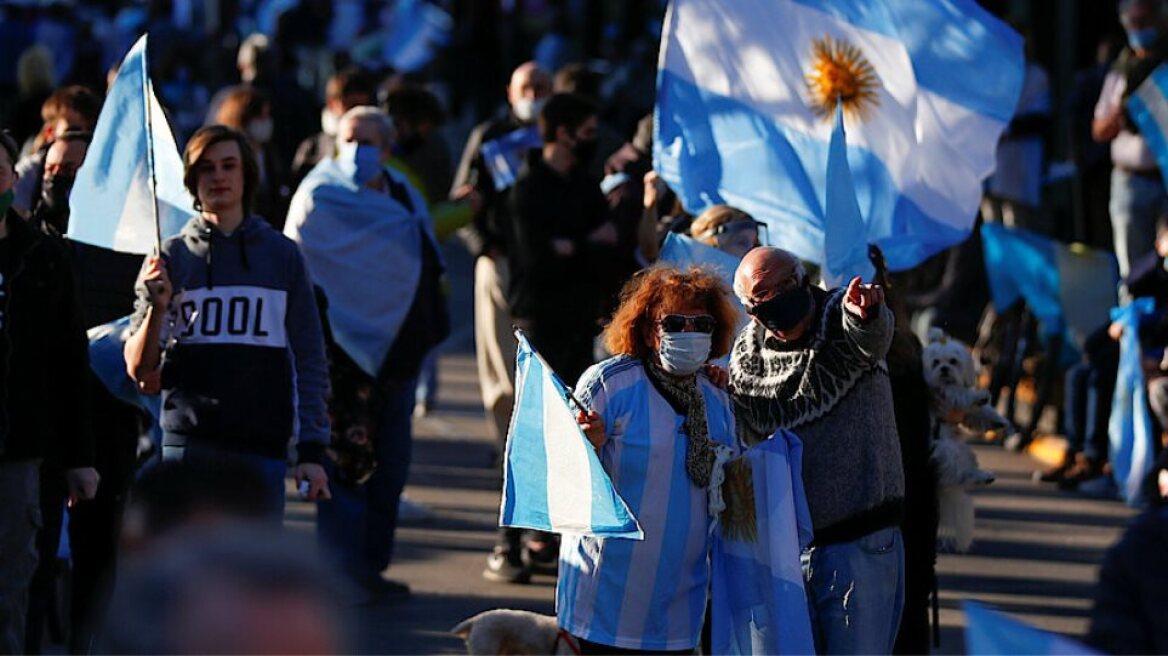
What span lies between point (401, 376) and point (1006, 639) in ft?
17.6

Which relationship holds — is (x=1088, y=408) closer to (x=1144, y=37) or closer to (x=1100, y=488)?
(x=1100, y=488)

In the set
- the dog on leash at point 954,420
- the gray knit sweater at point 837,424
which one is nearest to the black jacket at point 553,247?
the dog on leash at point 954,420

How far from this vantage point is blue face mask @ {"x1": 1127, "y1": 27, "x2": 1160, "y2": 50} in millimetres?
12812

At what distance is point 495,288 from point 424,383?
3.63 metres

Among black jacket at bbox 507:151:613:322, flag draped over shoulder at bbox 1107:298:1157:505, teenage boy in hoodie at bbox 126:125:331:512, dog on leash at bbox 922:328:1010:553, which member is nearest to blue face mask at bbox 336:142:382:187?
black jacket at bbox 507:151:613:322

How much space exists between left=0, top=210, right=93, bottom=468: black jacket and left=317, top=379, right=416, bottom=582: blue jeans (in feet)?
7.70

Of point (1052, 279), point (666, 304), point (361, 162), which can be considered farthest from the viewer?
point (1052, 279)

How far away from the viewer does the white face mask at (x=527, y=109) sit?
35.8 feet

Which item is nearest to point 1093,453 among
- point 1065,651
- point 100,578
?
point 100,578

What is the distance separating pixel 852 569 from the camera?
253 inches

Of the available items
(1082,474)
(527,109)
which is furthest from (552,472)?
(1082,474)

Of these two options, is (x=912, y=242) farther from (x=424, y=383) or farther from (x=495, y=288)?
(x=424, y=383)

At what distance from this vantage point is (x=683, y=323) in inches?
248

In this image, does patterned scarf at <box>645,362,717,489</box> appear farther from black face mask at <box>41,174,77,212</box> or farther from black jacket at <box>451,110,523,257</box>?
black jacket at <box>451,110,523,257</box>
